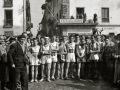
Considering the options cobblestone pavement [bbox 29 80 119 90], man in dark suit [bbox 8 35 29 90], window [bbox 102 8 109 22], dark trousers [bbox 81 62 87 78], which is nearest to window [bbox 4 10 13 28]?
window [bbox 102 8 109 22]

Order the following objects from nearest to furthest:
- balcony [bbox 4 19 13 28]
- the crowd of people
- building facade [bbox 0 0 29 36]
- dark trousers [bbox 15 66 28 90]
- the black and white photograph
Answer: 1. dark trousers [bbox 15 66 28 90]
2. the black and white photograph
3. the crowd of people
4. building facade [bbox 0 0 29 36]
5. balcony [bbox 4 19 13 28]

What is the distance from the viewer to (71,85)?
789 cm

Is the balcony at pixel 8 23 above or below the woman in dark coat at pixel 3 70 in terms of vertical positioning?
above

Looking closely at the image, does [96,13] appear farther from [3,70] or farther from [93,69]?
[3,70]

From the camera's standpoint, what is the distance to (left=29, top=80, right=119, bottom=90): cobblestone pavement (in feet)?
24.5

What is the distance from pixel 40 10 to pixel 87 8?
46.5 feet

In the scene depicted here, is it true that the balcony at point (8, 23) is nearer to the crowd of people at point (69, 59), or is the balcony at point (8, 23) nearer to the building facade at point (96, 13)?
the building facade at point (96, 13)

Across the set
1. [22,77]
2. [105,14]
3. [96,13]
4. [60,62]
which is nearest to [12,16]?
[96,13]

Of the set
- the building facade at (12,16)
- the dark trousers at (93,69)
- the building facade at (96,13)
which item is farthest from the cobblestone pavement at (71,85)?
the building facade at (12,16)

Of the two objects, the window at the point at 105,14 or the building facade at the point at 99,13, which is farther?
the window at the point at 105,14

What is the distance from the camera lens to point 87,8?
2775cm

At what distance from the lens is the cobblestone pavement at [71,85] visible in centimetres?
747

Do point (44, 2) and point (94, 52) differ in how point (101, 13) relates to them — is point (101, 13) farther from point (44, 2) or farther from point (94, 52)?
point (94, 52)

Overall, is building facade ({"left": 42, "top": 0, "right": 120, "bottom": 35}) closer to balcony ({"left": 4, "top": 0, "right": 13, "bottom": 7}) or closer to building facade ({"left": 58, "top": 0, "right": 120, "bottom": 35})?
building facade ({"left": 58, "top": 0, "right": 120, "bottom": 35})
